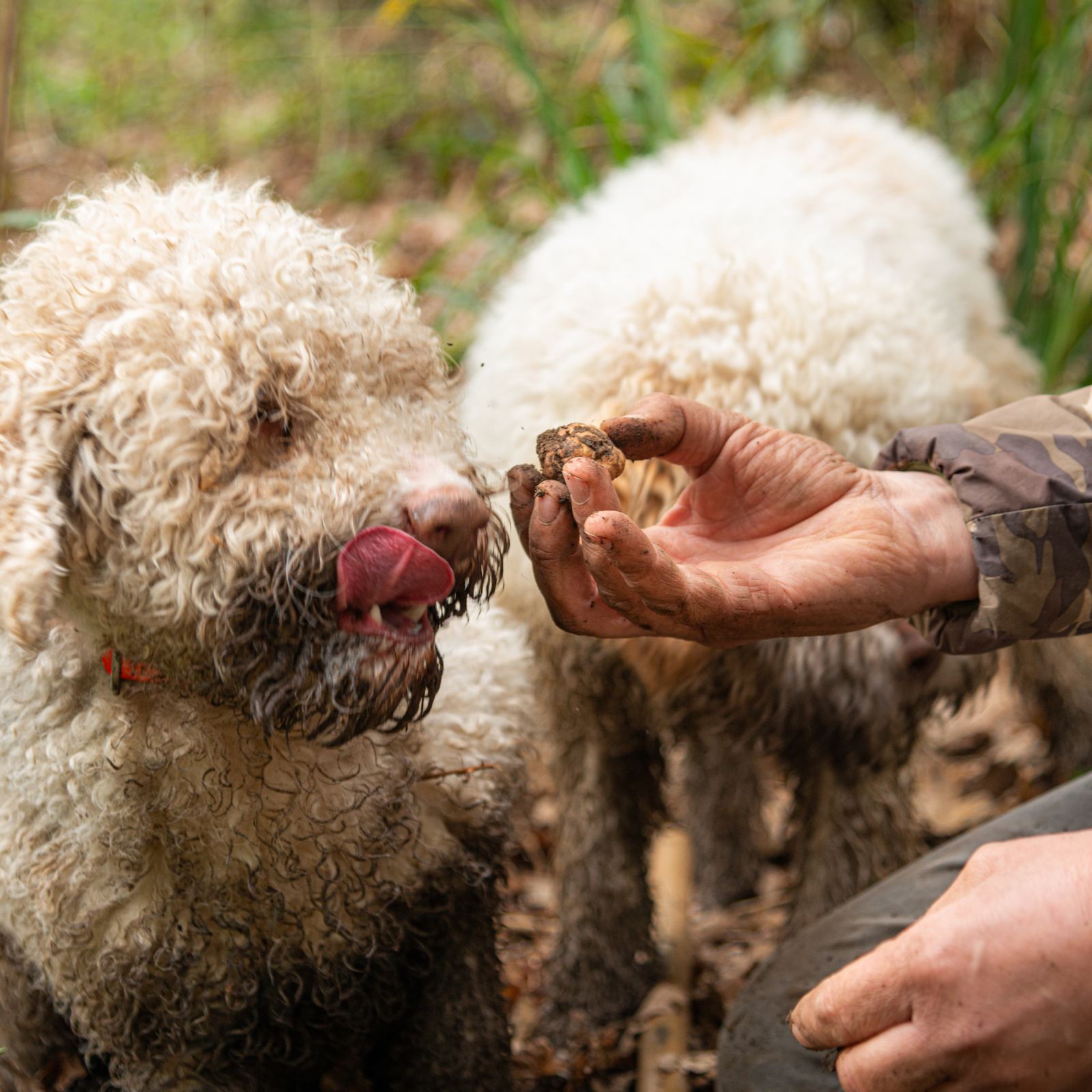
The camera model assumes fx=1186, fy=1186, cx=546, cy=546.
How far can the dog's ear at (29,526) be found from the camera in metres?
1.46

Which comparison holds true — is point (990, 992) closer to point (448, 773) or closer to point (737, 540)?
point (737, 540)

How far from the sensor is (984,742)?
3799 mm

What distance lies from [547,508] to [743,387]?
0.85 metres

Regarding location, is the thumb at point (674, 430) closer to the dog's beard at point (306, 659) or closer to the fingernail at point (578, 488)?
the fingernail at point (578, 488)

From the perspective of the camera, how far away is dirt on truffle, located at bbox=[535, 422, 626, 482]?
1.75 metres

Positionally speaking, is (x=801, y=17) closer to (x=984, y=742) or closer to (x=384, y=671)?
(x=984, y=742)

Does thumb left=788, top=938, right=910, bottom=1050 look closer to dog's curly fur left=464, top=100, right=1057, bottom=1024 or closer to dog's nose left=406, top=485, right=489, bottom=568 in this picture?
dog's nose left=406, top=485, right=489, bottom=568

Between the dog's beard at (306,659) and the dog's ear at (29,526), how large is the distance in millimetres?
231

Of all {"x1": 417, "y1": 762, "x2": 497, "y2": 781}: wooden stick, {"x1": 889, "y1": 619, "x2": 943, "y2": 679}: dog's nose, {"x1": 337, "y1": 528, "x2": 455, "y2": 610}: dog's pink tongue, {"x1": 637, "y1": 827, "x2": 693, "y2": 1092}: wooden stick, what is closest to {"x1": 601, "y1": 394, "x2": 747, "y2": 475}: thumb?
{"x1": 337, "y1": 528, "x2": 455, "y2": 610}: dog's pink tongue

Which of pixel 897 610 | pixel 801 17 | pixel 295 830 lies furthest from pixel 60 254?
pixel 801 17

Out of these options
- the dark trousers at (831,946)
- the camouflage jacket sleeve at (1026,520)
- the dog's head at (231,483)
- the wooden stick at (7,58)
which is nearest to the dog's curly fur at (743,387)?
the dark trousers at (831,946)

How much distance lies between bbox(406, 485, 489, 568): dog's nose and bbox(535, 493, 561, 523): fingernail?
0.40 ft

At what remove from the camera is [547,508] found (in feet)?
5.65

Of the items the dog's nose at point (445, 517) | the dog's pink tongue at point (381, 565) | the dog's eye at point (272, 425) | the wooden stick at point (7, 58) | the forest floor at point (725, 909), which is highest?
the wooden stick at point (7, 58)
